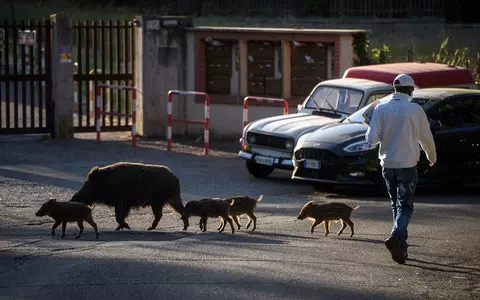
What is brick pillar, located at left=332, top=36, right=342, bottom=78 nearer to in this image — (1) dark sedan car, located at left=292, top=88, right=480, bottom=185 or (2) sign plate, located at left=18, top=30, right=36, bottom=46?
(1) dark sedan car, located at left=292, top=88, right=480, bottom=185

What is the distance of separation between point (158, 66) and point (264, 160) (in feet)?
22.6

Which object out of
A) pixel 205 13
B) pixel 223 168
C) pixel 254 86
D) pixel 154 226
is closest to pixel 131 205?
pixel 154 226

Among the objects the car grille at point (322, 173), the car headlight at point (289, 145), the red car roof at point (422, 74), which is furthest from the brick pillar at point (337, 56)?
the car grille at point (322, 173)

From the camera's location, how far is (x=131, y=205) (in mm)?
13336

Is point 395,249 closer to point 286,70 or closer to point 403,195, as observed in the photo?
point 403,195

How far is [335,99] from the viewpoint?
1956 centimetres

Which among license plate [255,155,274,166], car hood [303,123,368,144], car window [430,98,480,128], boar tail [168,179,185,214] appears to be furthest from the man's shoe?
license plate [255,155,274,166]

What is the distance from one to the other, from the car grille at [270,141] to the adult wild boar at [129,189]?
5.34 metres

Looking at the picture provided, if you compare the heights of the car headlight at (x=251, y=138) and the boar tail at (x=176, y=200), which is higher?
the car headlight at (x=251, y=138)

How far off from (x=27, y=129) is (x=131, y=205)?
11.6m

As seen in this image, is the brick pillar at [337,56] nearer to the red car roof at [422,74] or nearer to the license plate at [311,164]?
the red car roof at [422,74]

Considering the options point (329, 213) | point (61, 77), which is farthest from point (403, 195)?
point (61, 77)

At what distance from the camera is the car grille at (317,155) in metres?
17.0

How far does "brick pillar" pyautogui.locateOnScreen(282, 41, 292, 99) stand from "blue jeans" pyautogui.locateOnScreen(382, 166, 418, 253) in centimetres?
1292
